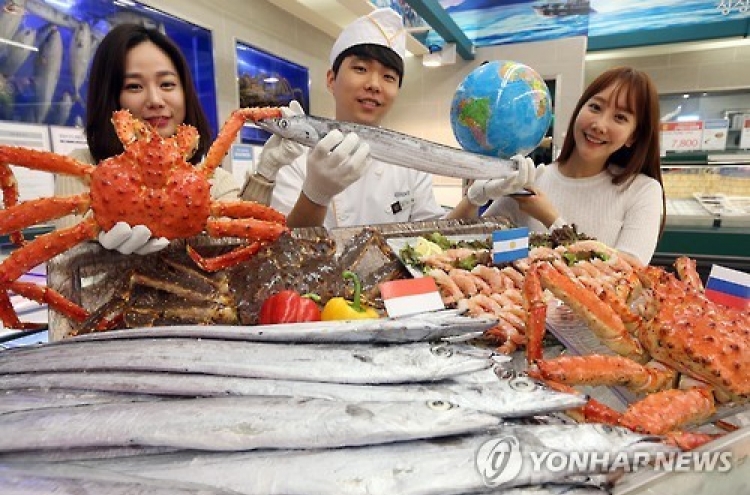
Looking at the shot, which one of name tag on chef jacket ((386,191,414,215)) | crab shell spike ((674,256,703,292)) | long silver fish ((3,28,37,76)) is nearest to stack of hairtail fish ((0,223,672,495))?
crab shell spike ((674,256,703,292))

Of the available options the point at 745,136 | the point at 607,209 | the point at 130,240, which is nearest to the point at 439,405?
the point at 130,240

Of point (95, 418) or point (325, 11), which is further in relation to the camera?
point (325, 11)

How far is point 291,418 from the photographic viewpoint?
59cm

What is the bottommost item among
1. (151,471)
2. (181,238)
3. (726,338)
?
(151,471)

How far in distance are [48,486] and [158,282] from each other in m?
0.74

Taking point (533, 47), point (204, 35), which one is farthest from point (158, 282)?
point (533, 47)

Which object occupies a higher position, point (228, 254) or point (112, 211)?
point (112, 211)

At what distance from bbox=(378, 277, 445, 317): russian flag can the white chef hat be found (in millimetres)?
1403

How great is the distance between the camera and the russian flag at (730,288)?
1143 mm

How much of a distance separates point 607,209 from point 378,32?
1559mm

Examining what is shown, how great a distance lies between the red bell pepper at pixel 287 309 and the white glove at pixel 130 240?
0.35 metres

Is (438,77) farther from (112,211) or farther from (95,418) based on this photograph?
(95,418)

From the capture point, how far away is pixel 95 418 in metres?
0.62
